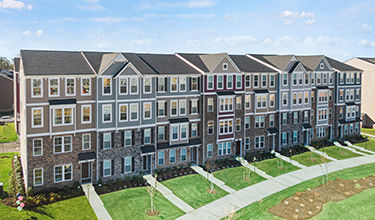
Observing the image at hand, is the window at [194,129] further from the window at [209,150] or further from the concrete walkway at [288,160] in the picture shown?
the concrete walkway at [288,160]

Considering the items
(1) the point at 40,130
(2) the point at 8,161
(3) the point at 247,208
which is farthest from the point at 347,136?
(2) the point at 8,161

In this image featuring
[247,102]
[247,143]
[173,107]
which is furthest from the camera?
[247,143]

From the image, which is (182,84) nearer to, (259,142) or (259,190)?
(259,190)

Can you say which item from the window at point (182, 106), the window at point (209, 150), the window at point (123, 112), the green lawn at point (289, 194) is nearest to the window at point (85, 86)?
the window at point (123, 112)

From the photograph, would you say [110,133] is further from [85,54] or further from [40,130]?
[85,54]

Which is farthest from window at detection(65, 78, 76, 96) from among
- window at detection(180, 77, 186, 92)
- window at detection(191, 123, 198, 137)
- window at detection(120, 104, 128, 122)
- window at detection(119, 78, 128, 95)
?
window at detection(191, 123, 198, 137)

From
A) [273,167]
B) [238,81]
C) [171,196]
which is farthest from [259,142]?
[171,196]
